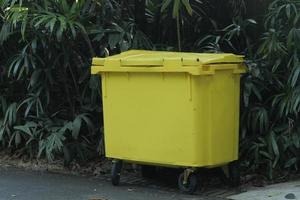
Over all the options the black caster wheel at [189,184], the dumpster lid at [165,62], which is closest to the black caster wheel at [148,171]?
the black caster wheel at [189,184]

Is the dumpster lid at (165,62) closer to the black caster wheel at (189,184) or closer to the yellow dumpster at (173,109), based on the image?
the yellow dumpster at (173,109)

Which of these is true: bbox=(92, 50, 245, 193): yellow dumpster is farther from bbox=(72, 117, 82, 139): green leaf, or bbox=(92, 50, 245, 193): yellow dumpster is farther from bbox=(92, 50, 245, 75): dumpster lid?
bbox=(72, 117, 82, 139): green leaf

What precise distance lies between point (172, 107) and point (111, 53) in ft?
5.86

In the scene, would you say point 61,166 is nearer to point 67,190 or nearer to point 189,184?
point 67,190

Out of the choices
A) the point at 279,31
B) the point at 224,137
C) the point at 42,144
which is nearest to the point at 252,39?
the point at 279,31

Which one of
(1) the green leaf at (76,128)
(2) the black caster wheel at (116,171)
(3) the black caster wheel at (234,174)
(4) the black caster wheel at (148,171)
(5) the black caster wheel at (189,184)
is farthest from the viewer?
(1) the green leaf at (76,128)

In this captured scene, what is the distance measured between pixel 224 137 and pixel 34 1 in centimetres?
281

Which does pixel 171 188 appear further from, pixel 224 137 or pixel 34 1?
pixel 34 1

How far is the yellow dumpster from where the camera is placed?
618cm

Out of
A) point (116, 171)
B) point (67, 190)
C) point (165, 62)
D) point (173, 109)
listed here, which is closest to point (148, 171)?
point (116, 171)

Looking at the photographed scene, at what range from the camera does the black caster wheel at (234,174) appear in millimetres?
6738

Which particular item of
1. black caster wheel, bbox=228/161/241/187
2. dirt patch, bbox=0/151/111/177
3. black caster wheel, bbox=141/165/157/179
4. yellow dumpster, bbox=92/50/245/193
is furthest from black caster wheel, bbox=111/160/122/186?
black caster wheel, bbox=228/161/241/187

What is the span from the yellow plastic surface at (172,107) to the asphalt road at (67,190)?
352 millimetres

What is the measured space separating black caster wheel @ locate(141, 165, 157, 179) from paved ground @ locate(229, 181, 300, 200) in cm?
114
